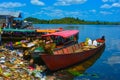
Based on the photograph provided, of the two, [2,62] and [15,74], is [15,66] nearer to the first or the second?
[2,62]

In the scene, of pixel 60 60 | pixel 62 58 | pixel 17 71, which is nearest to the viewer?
pixel 17 71

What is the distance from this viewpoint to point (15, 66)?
16469mm

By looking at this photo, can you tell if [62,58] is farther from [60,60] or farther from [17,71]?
[17,71]

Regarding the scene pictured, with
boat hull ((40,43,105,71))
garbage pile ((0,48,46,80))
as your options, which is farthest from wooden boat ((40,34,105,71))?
garbage pile ((0,48,46,80))

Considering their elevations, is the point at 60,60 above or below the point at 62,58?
below

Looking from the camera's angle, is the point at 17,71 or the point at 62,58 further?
the point at 62,58

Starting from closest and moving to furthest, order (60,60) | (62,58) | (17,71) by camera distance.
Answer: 1. (17,71)
2. (60,60)
3. (62,58)

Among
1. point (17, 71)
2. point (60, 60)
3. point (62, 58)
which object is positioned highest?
point (62, 58)

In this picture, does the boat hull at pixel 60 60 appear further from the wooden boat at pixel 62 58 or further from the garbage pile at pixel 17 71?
the garbage pile at pixel 17 71

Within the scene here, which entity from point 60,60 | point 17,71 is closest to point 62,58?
point 60,60

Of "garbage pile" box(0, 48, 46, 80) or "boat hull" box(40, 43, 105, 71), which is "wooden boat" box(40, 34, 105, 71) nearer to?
"boat hull" box(40, 43, 105, 71)

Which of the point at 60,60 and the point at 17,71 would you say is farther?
the point at 60,60

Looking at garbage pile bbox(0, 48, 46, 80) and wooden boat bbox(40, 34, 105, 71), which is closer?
garbage pile bbox(0, 48, 46, 80)

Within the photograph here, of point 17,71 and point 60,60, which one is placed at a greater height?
point 60,60
